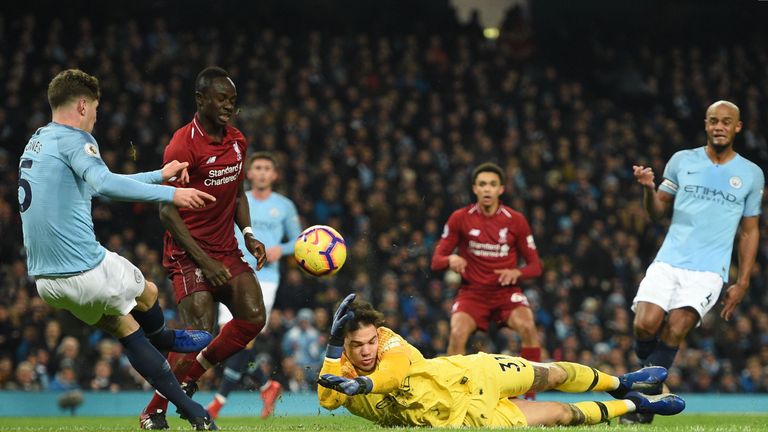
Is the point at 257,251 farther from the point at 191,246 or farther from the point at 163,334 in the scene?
the point at 163,334

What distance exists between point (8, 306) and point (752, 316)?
34.9 ft

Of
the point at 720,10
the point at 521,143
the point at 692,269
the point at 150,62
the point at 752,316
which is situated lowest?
the point at 752,316

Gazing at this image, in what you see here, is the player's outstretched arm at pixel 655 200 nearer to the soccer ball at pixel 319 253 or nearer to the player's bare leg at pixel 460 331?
the player's bare leg at pixel 460 331

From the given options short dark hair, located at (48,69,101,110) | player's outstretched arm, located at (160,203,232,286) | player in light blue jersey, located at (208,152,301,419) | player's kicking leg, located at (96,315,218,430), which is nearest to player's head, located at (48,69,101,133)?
short dark hair, located at (48,69,101,110)

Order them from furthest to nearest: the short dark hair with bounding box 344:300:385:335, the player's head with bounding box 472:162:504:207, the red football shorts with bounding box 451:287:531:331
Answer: the player's head with bounding box 472:162:504:207 → the red football shorts with bounding box 451:287:531:331 → the short dark hair with bounding box 344:300:385:335

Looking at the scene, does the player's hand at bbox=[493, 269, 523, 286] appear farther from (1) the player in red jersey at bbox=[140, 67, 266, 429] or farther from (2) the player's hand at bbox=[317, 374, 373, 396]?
(2) the player's hand at bbox=[317, 374, 373, 396]

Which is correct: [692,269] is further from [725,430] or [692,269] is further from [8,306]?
[8,306]

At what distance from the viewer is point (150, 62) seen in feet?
58.0

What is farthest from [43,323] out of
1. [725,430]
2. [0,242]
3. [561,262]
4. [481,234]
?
[725,430]

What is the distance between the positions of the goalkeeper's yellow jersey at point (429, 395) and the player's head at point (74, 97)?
2.11 m

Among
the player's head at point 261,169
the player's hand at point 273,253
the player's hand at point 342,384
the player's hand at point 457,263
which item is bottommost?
the player's hand at point 342,384

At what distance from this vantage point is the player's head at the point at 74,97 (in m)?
6.37

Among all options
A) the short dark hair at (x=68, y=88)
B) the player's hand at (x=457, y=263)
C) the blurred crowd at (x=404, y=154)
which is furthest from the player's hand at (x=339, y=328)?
the blurred crowd at (x=404, y=154)

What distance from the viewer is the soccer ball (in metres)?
7.69
